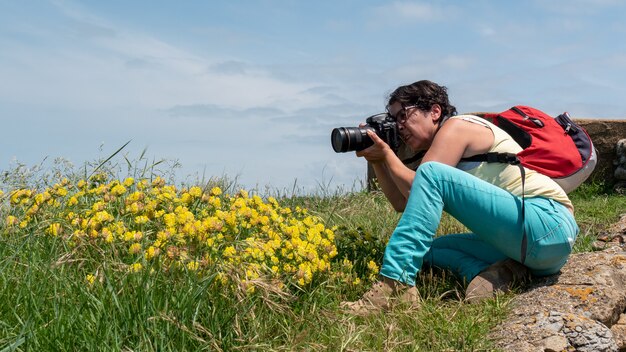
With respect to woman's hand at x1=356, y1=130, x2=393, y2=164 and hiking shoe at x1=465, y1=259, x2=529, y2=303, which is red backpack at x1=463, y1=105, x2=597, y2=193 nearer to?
woman's hand at x1=356, y1=130, x2=393, y2=164

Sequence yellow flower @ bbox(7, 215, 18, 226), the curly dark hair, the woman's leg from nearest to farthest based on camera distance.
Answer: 1. yellow flower @ bbox(7, 215, 18, 226)
2. the curly dark hair
3. the woman's leg

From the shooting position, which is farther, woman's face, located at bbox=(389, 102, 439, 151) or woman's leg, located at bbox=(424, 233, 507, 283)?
woman's leg, located at bbox=(424, 233, 507, 283)

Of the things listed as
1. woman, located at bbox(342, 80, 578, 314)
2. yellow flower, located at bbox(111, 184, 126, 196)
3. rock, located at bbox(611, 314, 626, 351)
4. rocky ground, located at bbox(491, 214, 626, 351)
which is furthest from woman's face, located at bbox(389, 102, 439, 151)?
yellow flower, located at bbox(111, 184, 126, 196)

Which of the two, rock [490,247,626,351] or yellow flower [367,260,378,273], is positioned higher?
yellow flower [367,260,378,273]

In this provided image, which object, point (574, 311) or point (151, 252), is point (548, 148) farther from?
point (151, 252)

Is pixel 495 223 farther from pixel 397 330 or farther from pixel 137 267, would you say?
pixel 137 267

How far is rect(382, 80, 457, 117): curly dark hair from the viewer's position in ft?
14.4

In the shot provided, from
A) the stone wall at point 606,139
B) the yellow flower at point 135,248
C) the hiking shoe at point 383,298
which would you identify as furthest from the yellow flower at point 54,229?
the stone wall at point 606,139

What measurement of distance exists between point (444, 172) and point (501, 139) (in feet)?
1.61

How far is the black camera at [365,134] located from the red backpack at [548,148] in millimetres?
448

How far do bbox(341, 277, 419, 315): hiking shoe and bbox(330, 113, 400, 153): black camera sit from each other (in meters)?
0.79

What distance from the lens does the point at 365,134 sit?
4324 mm

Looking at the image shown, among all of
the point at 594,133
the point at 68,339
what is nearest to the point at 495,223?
the point at 68,339

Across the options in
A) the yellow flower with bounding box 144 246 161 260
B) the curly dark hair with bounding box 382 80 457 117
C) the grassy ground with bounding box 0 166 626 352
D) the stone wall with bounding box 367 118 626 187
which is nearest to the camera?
the grassy ground with bounding box 0 166 626 352
